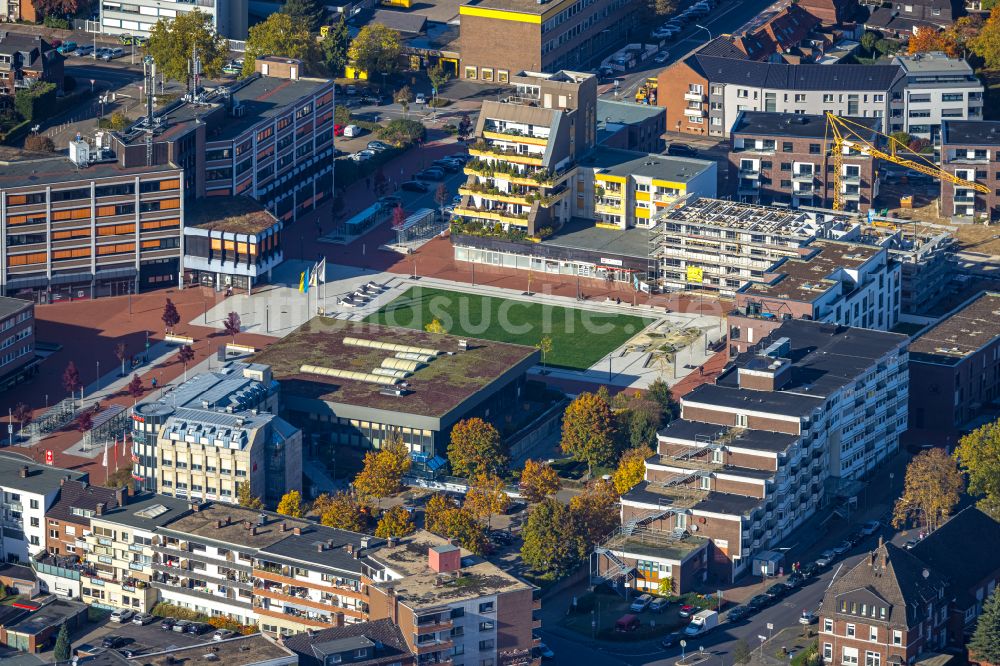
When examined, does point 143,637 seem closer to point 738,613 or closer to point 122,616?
point 122,616

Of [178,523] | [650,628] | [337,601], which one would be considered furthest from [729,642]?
[178,523]

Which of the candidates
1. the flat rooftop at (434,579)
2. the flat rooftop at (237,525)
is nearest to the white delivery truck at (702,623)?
the flat rooftop at (434,579)

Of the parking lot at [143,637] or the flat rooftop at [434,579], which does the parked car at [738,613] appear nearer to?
the flat rooftop at [434,579]

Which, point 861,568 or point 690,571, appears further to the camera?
point 690,571

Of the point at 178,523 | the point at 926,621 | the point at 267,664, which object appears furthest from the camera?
the point at 178,523

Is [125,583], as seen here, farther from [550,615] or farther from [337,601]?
[550,615]

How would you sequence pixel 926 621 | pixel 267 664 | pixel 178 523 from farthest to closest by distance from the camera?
pixel 178 523
pixel 926 621
pixel 267 664

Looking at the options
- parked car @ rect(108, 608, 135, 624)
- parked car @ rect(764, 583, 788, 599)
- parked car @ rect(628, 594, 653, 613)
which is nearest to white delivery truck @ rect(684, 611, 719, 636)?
parked car @ rect(628, 594, 653, 613)
